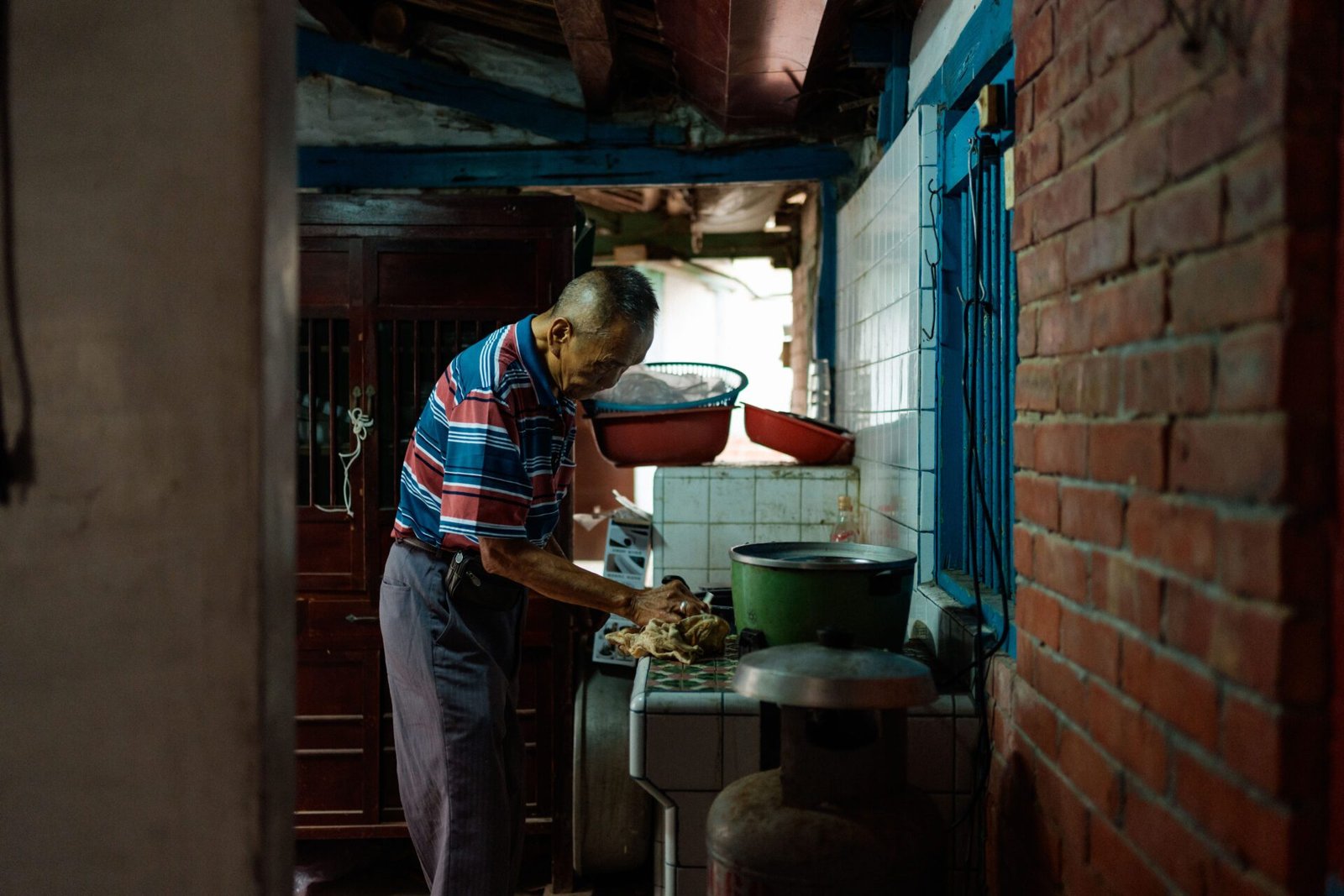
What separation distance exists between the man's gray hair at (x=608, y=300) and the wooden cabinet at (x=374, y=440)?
149 cm

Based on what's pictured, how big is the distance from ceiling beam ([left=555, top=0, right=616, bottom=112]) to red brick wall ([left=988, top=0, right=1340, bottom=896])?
1.77 metres

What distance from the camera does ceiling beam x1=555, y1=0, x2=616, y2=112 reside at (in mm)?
3106

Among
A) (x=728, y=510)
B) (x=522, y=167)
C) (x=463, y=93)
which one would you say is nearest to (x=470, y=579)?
(x=728, y=510)

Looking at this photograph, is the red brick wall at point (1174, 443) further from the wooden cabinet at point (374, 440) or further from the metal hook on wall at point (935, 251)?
the wooden cabinet at point (374, 440)

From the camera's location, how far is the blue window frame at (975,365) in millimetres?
2285

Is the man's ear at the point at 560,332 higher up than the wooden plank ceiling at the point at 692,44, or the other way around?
the wooden plank ceiling at the point at 692,44

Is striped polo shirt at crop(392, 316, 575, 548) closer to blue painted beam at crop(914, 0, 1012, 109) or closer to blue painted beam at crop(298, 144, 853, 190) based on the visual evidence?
blue painted beam at crop(914, 0, 1012, 109)

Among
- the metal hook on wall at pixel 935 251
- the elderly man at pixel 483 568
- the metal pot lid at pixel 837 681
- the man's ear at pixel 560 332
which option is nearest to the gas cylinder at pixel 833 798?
the metal pot lid at pixel 837 681

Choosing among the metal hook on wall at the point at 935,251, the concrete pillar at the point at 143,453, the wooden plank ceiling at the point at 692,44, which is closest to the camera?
the concrete pillar at the point at 143,453

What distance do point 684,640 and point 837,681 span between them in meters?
0.95

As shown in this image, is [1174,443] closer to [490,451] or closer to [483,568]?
[490,451]

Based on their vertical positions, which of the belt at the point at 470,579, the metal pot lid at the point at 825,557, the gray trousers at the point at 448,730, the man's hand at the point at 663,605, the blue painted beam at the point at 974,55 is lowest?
the gray trousers at the point at 448,730

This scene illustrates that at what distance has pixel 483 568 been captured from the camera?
8.12ft

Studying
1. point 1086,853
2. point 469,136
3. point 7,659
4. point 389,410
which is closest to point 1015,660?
point 1086,853
